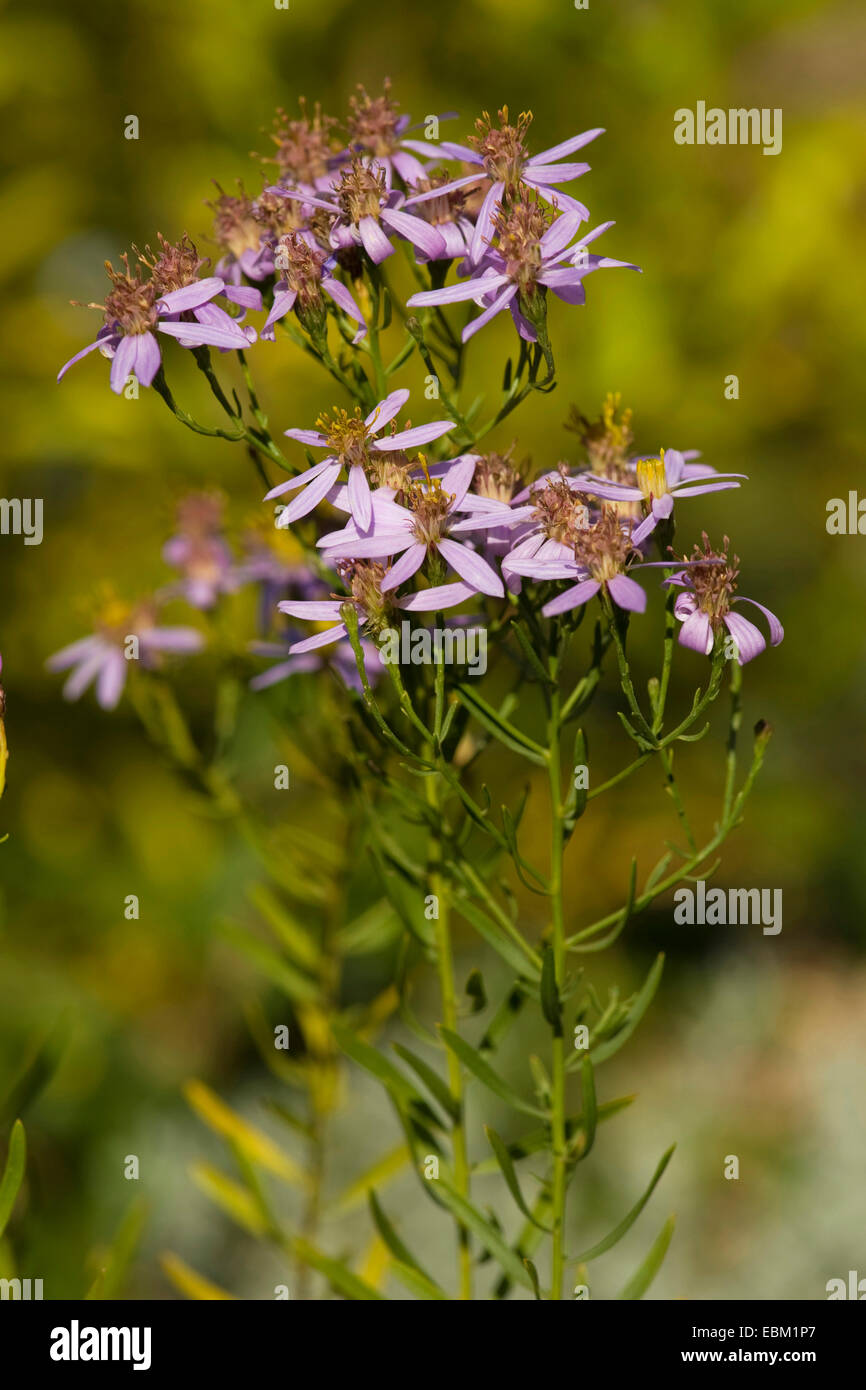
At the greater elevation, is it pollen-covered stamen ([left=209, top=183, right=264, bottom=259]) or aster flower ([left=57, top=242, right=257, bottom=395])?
pollen-covered stamen ([left=209, top=183, right=264, bottom=259])

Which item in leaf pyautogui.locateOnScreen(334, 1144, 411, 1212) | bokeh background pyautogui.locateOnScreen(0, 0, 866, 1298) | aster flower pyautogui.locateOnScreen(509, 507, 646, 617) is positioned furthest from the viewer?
bokeh background pyautogui.locateOnScreen(0, 0, 866, 1298)

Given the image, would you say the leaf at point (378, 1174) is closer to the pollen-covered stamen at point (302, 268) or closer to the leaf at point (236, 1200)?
the leaf at point (236, 1200)

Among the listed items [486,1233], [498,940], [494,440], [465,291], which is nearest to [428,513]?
[465,291]

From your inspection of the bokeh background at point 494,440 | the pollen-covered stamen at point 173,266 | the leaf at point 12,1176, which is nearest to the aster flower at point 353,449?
the pollen-covered stamen at point 173,266

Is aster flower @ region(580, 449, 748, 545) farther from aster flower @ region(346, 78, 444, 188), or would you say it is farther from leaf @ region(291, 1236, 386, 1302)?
leaf @ region(291, 1236, 386, 1302)

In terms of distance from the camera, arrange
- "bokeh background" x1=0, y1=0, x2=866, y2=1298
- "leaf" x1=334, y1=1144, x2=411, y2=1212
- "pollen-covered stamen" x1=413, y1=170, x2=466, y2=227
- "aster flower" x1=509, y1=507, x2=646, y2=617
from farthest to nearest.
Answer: "bokeh background" x1=0, y1=0, x2=866, y2=1298 < "leaf" x1=334, y1=1144, x2=411, y2=1212 < "pollen-covered stamen" x1=413, y1=170, x2=466, y2=227 < "aster flower" x1=509, y1=507, x2=646, y2=617

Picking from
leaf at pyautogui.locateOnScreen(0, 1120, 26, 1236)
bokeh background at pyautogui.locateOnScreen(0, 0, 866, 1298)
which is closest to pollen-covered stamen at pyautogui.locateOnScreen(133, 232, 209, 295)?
leaf at pyautogui.locateOnScreen(0, 1120, 26, 1236)
